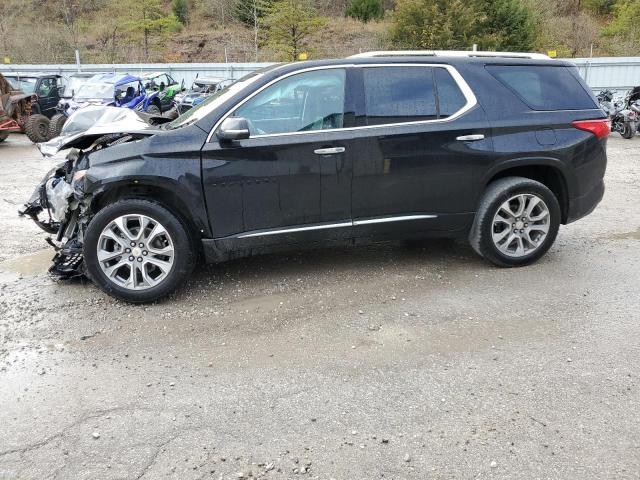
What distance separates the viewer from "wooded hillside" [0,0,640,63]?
28.1 metres

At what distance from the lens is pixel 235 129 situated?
4324 millimetres

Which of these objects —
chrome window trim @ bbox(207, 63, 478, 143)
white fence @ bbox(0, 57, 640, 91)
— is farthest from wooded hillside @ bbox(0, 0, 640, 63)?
chrome window trim @ bbox(207, 63, 478, 143)

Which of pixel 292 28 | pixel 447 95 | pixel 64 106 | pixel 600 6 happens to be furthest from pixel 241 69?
pixel 600 6

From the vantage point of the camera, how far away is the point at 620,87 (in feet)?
70.7

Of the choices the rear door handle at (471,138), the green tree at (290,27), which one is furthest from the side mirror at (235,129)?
the green tree at (290,27)

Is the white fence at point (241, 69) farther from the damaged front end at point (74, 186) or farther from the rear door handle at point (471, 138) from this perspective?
the damaged front end at point (74, 186)

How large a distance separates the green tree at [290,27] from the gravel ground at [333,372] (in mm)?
27582

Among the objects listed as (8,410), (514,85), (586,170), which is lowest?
(8,410)

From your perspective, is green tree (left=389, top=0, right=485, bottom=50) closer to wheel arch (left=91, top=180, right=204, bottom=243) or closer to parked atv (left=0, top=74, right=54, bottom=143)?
parked atv (left=0, top=74, right=54, bottom=143)

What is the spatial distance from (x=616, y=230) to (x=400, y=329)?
3.76 m

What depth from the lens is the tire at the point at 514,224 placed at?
5.07m

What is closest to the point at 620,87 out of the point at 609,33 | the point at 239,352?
the point at 609,33

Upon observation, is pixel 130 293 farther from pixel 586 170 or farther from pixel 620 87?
pixel 620 87

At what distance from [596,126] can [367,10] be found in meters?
36.4
